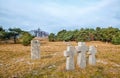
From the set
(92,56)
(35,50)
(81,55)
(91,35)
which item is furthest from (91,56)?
(91,35)

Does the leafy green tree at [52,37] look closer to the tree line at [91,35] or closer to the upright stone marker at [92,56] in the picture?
the tree line at [91,35]

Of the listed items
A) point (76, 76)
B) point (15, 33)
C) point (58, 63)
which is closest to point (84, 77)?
point (76, 76)

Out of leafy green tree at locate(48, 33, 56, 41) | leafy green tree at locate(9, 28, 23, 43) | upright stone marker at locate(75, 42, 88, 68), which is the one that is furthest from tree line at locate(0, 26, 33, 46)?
upright stone marker at locate(75, 42, 88, 68)

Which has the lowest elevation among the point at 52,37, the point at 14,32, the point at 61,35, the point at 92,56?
the point at 92,56

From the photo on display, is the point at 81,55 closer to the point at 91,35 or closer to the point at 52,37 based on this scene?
the point at 91,35

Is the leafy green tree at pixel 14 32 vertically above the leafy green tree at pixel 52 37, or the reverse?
the leafy green tree at pixel 14 32

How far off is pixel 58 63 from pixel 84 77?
15.4ft

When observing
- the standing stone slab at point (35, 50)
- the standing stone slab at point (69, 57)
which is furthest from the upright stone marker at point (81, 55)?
the standing stone slab at point (35, 50)

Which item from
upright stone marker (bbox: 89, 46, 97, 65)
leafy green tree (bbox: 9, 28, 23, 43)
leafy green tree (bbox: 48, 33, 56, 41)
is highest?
leafy green tree (bbox: 9, 28, 23, 43)

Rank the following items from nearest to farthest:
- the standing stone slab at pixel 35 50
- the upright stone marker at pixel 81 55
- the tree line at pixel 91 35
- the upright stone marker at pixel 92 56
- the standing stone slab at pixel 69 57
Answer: the standing stone slab at pixel 69 57 → the upright stone marker at pixel 81 55 → the upright stone marker at pixel 92 56 → the standing stone slab at pixel 35 50 → the tree line at pixel 91 35

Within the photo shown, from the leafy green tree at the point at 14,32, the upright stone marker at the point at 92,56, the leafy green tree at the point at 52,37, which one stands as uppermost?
the leafy green tree at the point at 14,32

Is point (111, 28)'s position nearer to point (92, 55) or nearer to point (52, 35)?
point (52, 35)

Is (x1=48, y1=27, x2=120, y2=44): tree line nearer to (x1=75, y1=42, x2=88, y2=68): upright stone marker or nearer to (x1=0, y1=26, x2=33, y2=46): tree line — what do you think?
(x1=0, y1=26, x2=33, y2=46): tree line

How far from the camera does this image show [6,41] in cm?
6994
